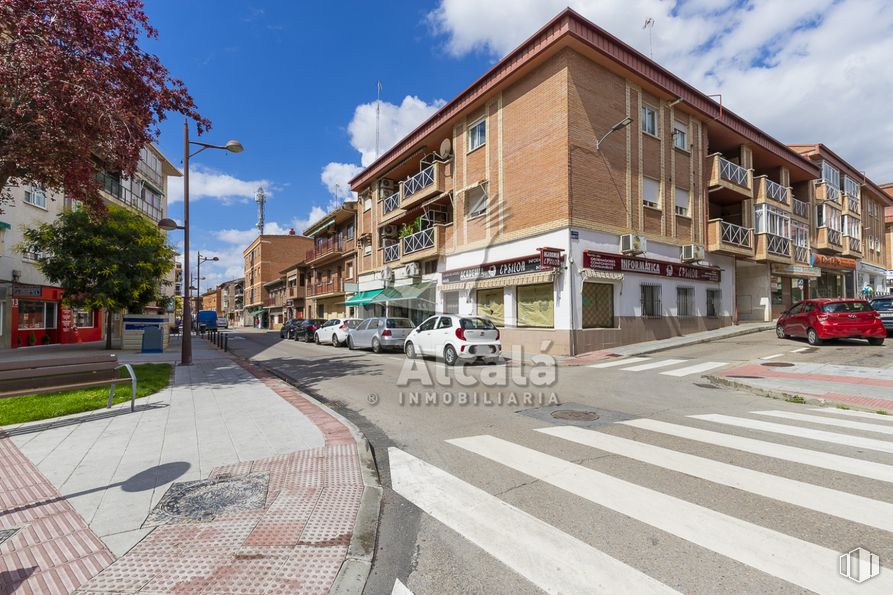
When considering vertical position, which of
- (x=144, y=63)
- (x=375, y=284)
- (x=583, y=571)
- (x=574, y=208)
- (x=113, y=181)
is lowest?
(x=583, y=571)

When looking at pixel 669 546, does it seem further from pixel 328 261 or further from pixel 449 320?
pixel 328 261

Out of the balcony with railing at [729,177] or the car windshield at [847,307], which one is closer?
the car windshield at [847,307]

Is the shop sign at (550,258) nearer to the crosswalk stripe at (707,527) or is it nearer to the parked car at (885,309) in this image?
the crosswalk stripe at (707,527)

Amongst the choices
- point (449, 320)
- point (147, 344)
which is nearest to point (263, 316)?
point (147, 344)

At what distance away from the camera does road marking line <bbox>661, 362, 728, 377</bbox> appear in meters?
10.7

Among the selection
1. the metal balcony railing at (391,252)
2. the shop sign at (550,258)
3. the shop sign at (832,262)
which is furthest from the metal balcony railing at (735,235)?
the metal balcony railing at (391,252)

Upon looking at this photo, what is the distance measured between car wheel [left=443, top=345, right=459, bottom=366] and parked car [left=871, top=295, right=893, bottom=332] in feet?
53.8

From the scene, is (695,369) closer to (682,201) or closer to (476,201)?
(682,201)

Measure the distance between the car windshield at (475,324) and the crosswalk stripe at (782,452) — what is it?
723 centimetres

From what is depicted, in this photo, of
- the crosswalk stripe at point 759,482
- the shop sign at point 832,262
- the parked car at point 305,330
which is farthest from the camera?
the parked car at point 305,330

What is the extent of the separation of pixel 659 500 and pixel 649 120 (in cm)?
1879

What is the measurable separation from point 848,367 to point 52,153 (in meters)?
17.9

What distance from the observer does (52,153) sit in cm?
805

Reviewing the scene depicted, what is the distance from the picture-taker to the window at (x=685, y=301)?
18562 mm
